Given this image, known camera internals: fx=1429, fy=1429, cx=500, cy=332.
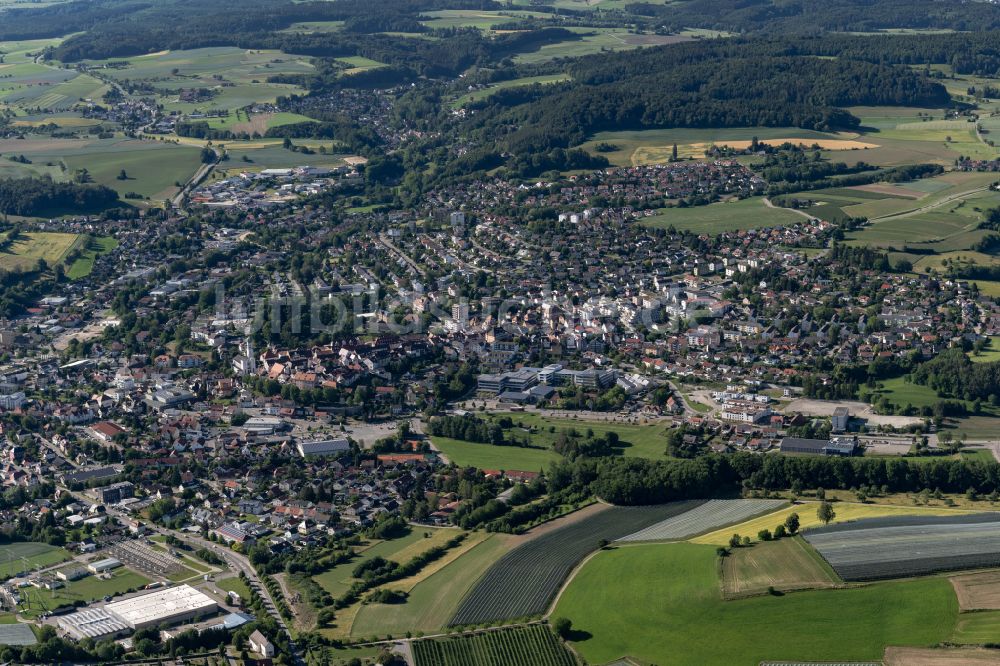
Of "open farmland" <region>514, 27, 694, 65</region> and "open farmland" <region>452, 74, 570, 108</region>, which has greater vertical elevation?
"open farmland" <region>514, 27, 694, 65</region>

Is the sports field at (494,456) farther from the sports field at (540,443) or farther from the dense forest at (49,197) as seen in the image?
the dense forest at (49,197)

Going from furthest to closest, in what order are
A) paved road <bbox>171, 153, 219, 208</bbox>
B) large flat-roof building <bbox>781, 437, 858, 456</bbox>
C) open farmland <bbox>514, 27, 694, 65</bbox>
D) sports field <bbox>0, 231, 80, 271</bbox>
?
open farmland <bbox>514, 27, 694, 65</bbox>, paved road <bbox>171, 153, 219, 208</bbox>, sports field <bbox>0, 231, 80, 271</bbox>, large flat-roof building <bbox>781, 437, 858, 456</bbox>

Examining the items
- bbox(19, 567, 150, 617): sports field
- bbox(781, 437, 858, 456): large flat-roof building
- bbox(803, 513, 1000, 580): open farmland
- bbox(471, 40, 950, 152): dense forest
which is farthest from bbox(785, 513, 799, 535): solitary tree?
bbox(471, 40, 950, 152): dense forest

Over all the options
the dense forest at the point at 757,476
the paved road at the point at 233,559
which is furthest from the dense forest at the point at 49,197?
the dense forest at the point at 757,476

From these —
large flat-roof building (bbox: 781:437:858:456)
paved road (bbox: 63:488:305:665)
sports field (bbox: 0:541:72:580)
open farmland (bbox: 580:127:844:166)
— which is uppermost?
open farmland (bbox: 580:127:844:166)

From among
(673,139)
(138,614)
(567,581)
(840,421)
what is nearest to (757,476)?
(840,421)

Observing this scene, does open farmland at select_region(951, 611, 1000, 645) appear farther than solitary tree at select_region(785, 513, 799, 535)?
No

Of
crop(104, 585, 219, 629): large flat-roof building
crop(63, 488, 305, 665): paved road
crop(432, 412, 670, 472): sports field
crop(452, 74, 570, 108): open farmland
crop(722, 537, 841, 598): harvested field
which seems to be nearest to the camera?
crop(63, 488, 305, 665): paved road

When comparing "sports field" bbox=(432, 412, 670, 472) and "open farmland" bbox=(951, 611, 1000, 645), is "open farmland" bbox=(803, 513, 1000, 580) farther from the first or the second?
"sports field" bbox=(432, 412, 670, 472)

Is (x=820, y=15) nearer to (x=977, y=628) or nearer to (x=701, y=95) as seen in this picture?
(x=701, y=95)
